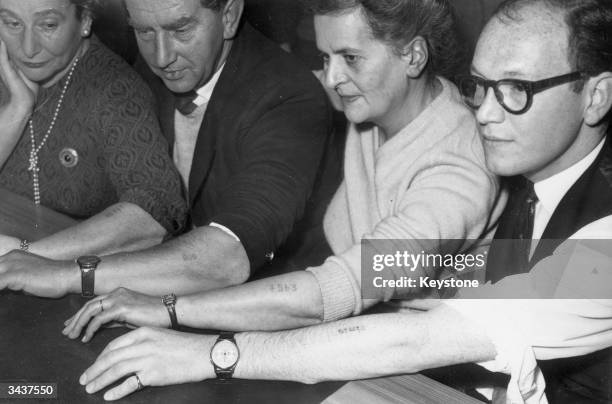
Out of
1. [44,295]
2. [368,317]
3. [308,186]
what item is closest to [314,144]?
[308,186]

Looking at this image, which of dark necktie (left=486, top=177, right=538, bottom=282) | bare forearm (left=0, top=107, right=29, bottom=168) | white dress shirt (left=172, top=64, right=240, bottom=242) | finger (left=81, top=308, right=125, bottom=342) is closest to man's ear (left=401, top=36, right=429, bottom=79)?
dark necktie (left=486, top=177, right=538, bottom=282)

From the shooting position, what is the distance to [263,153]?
4.34 feet

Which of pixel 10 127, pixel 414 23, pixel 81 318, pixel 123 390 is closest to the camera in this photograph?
pixel 123 390

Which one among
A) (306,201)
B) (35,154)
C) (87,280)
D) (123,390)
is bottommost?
(123,390)

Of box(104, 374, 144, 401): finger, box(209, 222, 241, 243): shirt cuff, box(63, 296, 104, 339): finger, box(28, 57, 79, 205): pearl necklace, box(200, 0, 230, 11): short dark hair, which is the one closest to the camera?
box(104, 374, 144, 401): finger

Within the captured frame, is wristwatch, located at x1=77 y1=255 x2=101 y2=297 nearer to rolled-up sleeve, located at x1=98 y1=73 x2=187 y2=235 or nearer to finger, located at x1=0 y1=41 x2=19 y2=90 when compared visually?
rolled-up sleeve, located at x1=98 y1=73 x2=187 y2=235

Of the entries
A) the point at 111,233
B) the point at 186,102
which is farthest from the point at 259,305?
the point at 186,102

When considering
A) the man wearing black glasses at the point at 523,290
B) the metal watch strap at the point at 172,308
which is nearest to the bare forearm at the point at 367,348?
the man wearing black glasses at the point at 523,290

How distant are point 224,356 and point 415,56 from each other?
21.8 inches

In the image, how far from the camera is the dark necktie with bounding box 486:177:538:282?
4.05 ft

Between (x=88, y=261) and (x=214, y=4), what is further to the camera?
(x=214, y=4)

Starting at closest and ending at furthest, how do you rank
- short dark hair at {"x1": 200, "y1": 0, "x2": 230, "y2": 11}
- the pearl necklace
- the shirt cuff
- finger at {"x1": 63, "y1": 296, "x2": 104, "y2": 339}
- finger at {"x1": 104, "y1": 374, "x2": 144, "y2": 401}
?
finger at {"x1": 104, "y1": 374, "x2": 144, "y2": 401} < finger at {"x1": 63, "y1": 296, "x2": 104, "y2": 339} < the shirt cuff < short dark hair at {"x1": 200, "y1": 0, "x2": 230, "y2": 11} < the pearl necklace

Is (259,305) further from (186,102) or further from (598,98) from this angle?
(598,98)

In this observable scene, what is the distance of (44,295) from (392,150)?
1.95 ft
